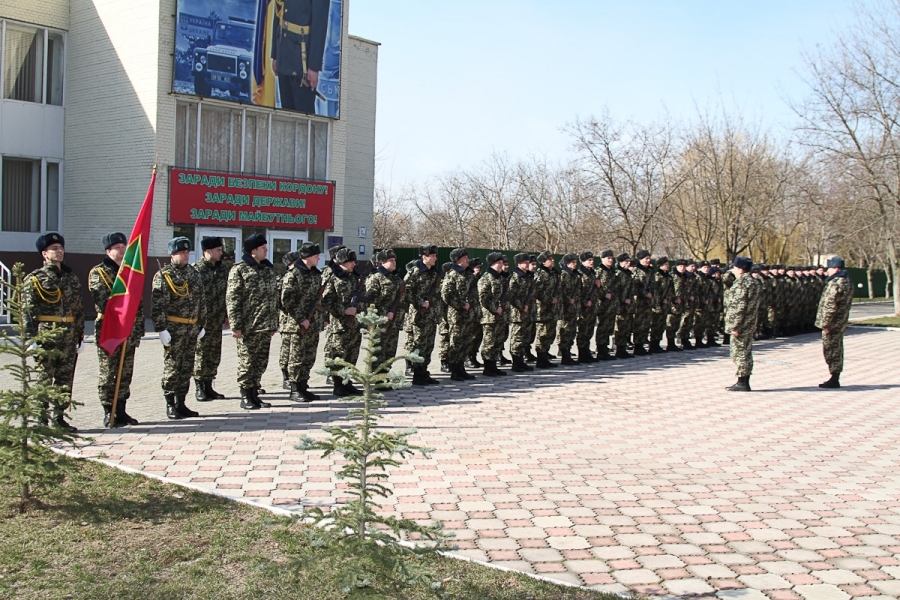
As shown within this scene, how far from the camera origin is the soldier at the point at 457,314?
42.2 ft

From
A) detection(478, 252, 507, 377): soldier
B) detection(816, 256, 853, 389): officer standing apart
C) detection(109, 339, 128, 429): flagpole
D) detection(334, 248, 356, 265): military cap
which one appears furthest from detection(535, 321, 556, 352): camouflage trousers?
detection(109, 339, 128, 429): flagpole

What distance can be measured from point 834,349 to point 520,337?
15.9ft

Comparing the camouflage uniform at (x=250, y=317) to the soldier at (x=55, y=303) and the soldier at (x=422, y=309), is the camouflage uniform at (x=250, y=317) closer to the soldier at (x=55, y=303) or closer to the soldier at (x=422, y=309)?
the soldier at (x=55, y=303)

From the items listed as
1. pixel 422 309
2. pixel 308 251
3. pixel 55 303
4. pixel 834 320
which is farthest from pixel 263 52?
pixel 834 320

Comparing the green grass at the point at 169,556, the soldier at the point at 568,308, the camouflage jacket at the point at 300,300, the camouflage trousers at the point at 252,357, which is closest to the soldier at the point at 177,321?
the camouflage trousers at the point at 252,357

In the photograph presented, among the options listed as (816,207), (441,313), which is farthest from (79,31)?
(816,207)

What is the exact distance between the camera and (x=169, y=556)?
4.93 meters

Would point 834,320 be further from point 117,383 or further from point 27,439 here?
point 27,439

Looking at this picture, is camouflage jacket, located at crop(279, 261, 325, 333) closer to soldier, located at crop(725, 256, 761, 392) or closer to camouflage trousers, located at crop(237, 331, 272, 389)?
camouflage trousers, located at crop(237, 331, 272, 389)

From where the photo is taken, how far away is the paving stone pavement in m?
5.13

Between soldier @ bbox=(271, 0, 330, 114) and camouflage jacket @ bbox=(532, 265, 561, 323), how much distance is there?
12.4 metres

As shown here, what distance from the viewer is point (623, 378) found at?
1344 centimetres

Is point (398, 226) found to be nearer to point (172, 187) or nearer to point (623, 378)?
point (172, 187)

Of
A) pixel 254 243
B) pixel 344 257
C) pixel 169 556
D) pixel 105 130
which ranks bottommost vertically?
pixel 169 556
